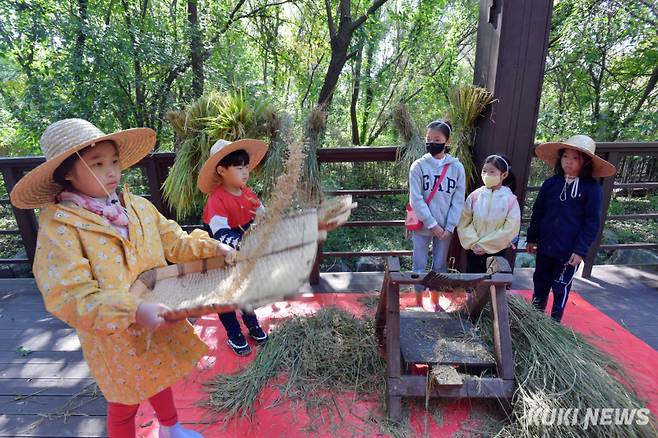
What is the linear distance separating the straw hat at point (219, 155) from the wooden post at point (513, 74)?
2.02 meters

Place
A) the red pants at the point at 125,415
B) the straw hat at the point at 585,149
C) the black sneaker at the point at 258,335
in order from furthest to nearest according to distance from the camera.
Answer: the black sneaker at the point at 258,335
the straw hat at the point at 585,149
the red pants at the point at 125,415

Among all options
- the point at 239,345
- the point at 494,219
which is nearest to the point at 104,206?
the point at 239,345

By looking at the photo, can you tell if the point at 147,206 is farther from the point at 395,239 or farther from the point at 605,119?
the point at 605,119

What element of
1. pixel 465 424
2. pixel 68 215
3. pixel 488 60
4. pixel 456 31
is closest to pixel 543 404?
pixel 465 424

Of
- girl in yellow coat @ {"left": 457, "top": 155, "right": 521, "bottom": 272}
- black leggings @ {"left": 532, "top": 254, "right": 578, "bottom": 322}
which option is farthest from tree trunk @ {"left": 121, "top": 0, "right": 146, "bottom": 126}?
black leggings @ {"left": 532, "top": 254, "right": 578, "bottom": 322}

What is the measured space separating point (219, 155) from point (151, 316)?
1267 mm

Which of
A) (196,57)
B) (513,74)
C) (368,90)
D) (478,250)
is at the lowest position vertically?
(478,250)

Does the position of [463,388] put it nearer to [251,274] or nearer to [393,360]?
[393,360]

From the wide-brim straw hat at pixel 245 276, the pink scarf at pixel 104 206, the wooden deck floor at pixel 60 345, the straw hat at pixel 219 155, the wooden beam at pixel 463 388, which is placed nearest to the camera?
the wide-brim straw hat at pixel 245 276

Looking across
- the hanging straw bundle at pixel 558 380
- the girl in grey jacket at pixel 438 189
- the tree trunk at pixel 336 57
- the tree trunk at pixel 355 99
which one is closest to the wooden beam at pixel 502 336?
the hanging straw bundle at pixel 558 380

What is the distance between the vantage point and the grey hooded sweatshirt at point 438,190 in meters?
2.77

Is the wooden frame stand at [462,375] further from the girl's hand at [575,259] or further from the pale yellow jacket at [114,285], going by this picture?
the pale yellow jacket at [114,285]

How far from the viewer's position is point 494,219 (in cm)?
269

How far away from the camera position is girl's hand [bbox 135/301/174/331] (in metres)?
1.10
